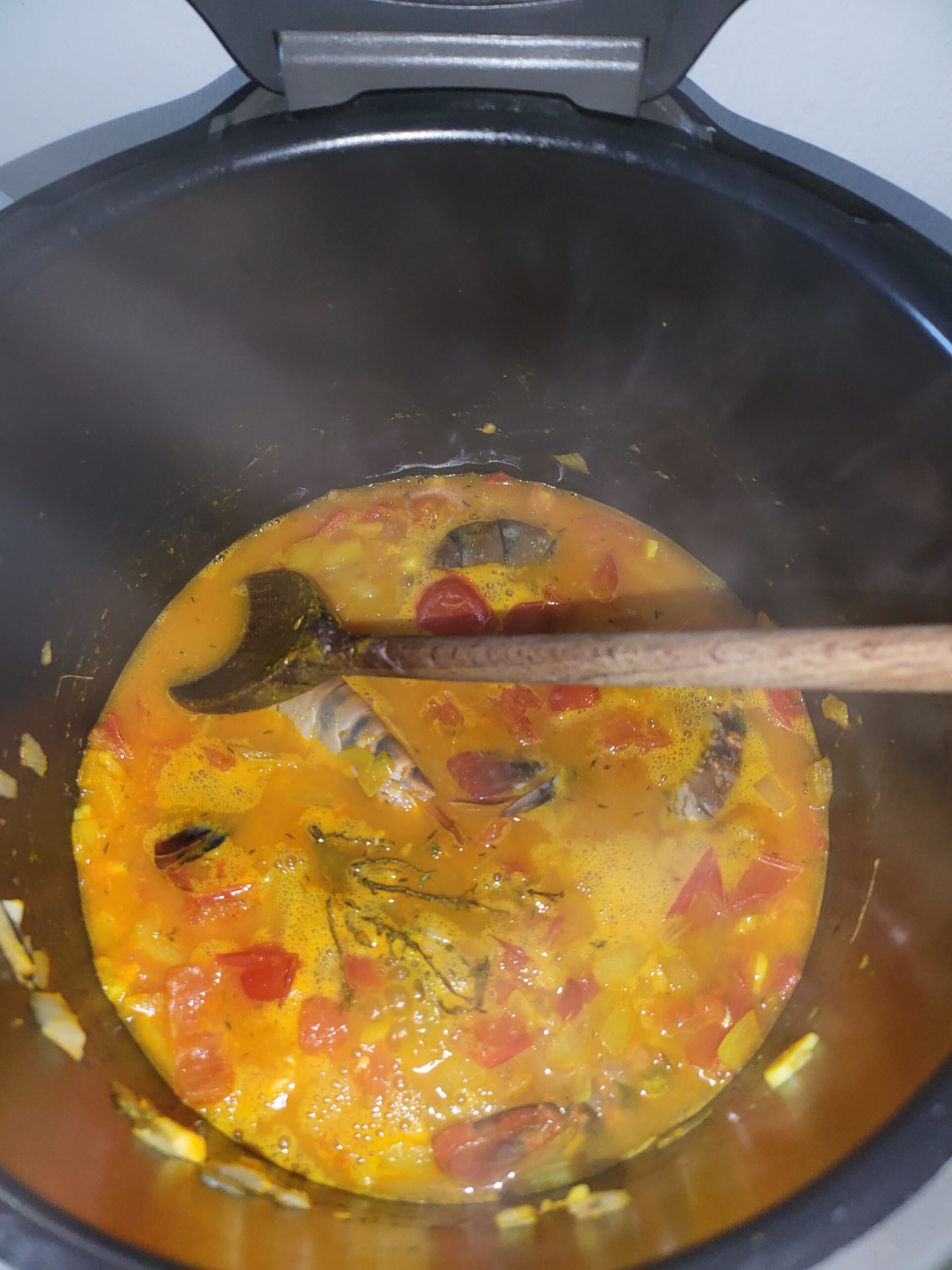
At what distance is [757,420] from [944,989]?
126cm

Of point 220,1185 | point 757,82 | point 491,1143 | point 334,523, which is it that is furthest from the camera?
point 334,523

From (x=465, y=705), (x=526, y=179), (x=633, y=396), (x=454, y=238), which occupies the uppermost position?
(x=526, y=179)

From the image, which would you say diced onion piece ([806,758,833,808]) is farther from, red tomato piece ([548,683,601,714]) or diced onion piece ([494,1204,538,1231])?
diced onion piece ([494,1204,538,1231])

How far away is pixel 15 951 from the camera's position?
6.55 ft

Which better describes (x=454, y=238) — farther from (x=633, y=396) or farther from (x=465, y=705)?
(x=465, y=705)

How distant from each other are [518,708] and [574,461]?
0.75 m

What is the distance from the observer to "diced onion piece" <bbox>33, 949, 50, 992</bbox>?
2.01m

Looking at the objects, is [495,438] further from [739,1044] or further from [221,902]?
[739,1044]

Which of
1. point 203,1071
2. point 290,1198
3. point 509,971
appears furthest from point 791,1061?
point 203,1071

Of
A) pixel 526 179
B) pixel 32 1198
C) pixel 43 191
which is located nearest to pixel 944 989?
pixel 32 1198

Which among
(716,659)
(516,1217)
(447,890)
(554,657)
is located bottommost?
(516,1217)

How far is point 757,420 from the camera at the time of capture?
6.81ft

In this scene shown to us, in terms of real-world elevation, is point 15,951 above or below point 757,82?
below

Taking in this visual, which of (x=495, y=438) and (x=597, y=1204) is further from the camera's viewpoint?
(x=495, y=438)
